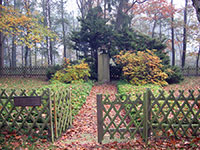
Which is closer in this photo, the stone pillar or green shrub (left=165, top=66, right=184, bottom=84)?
green shrub (left=165, top=66, right=184, bottom=84)

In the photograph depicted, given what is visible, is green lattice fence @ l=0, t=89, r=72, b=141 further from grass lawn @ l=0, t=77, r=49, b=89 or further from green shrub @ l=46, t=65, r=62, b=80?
green shrub @ l=46, t=65, r=62, b=80

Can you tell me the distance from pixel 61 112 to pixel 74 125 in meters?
1.49

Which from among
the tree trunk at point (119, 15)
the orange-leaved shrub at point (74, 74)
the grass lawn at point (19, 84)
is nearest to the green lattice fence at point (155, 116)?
the orange-leaved shrub at point (74, 74)

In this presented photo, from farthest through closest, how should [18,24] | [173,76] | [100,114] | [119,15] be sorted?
[119,15] < [173,76] < [18,24] < [100,114]

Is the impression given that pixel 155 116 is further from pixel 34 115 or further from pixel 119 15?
pixel 119 15

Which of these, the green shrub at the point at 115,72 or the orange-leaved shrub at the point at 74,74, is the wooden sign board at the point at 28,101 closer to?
the orange-leaved shrub at the point at 74,74

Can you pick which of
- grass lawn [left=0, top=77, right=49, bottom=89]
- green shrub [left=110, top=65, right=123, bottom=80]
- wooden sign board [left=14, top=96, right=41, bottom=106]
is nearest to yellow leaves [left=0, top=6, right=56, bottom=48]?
grass lawn [left=0, top=77, right=49, bottom=89]

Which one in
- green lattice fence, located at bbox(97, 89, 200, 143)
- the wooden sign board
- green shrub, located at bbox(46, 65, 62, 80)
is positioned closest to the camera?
green lattice fence, located at bbox(97, 89, 200, 143)

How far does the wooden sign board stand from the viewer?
13.9 ft

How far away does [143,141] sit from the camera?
4254mm

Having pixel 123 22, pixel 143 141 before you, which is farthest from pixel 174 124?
pixel 123 22

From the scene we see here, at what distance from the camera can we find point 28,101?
4.26 metres

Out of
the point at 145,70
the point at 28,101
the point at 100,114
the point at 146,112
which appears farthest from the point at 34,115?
the point at 145,70

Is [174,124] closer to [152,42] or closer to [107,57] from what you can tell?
[107,57]
